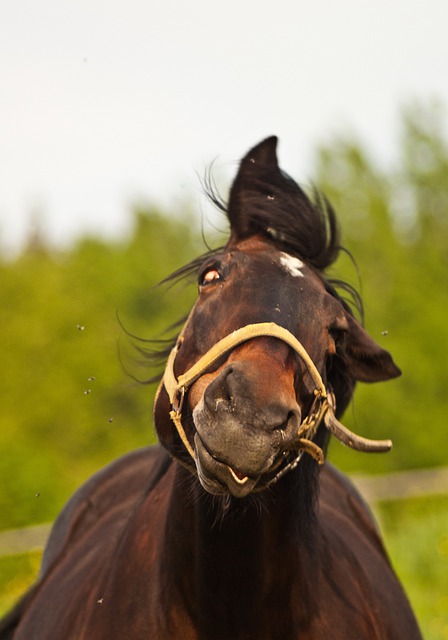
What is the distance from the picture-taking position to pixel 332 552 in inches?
147

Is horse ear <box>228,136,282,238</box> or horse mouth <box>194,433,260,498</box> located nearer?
horse mouth <box>194,433,260,498</box>

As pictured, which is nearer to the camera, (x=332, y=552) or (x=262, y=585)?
(x=262, y=585)

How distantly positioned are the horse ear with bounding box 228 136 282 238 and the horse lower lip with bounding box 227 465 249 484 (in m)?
1.05

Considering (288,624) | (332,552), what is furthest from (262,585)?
(332,552)

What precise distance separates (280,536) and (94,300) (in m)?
34.8

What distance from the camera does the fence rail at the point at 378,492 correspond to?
11.2 m

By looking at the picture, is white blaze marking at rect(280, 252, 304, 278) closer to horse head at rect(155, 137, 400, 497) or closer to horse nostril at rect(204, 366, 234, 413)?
horse head at rect(155, 137, 400, 497)

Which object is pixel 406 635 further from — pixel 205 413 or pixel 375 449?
pixel 205 413

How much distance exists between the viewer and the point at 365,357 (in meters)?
3.48

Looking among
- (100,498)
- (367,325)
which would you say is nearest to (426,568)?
(100,498)

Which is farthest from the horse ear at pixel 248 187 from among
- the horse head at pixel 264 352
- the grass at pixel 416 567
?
the grass at pixel 416 567

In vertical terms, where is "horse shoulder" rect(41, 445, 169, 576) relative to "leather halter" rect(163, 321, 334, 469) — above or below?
below

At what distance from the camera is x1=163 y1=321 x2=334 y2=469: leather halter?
2998 mm

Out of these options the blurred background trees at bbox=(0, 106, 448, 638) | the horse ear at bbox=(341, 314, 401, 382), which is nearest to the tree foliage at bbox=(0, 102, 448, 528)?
the blurred background trees at bbox=(0, 106, 448, 638)
